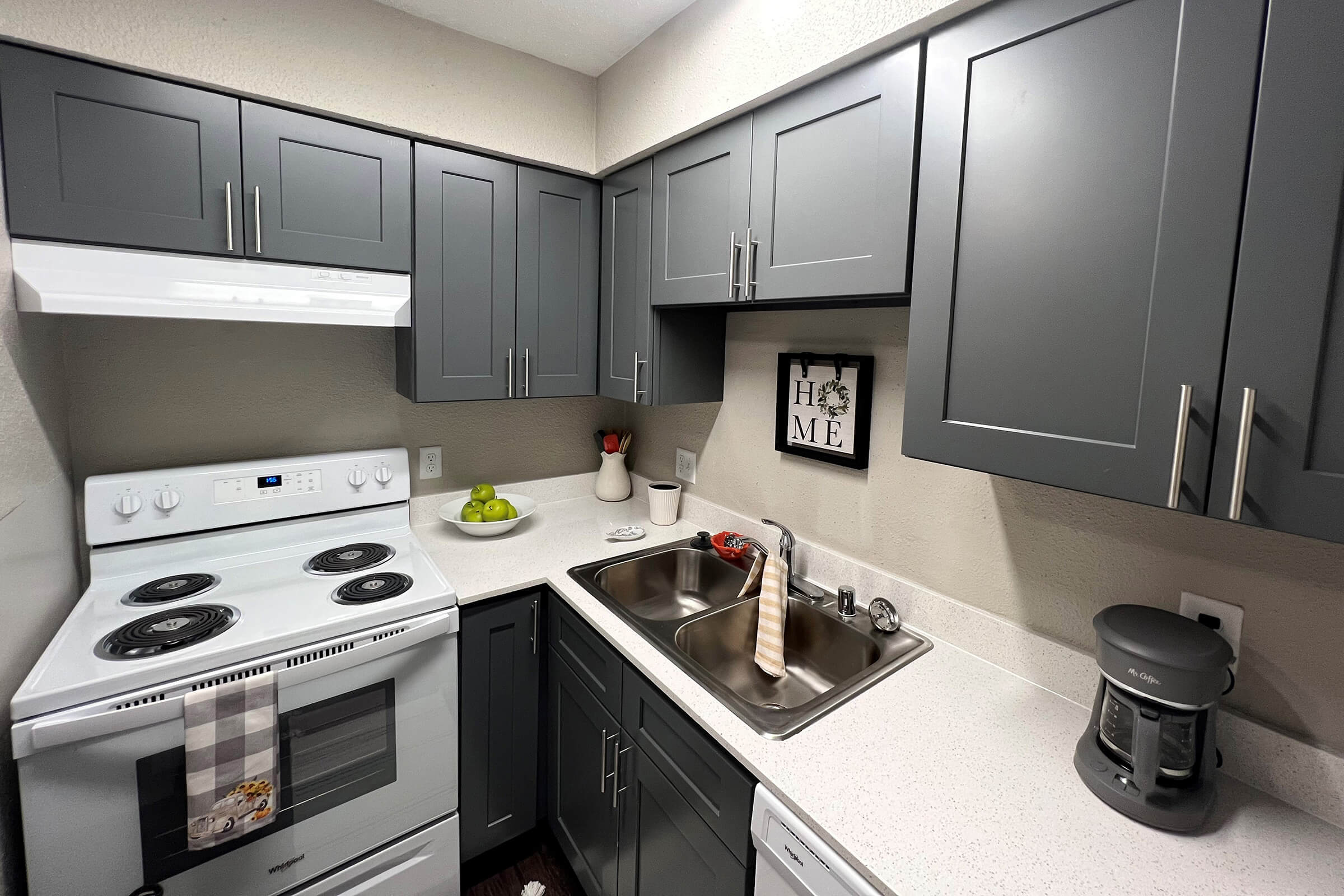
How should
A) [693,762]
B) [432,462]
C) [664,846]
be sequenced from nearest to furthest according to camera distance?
[693,762] → [664,846] → [432,462]

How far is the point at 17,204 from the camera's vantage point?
126 cm

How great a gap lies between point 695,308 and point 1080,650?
129 cm

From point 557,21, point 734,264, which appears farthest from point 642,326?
point 557,21

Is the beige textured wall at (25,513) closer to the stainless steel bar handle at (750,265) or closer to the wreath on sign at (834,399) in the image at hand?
the stainless steel bar handle at (750,265)

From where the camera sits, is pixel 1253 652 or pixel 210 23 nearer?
pixel 1253 652

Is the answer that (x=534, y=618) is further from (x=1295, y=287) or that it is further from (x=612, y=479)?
(x=1295, y=287)

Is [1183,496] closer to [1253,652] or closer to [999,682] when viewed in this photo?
[1253,652]

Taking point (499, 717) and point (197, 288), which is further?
point (499, 717)

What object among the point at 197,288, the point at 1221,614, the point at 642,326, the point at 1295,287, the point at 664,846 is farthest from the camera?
the point at 642,326

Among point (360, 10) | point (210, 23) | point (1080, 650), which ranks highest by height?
point (360, 10)

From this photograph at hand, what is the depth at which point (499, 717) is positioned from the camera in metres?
1.71

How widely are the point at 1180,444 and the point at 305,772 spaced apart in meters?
1.79

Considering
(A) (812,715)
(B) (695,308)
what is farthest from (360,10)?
(A) (812,715)

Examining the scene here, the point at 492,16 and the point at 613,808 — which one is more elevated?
the point at 492,16
